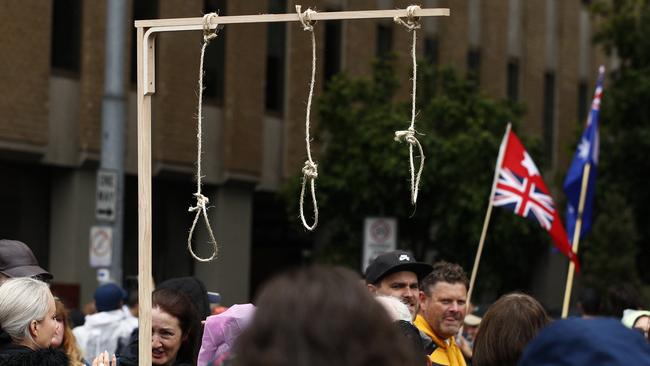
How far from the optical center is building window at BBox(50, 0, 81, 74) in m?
22.1

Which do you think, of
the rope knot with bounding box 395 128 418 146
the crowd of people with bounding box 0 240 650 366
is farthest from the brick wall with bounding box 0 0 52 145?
the rope knot with bounding box 395 128 418 146

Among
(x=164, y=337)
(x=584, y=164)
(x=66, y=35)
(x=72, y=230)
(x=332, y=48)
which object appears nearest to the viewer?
(x=164, y=337)

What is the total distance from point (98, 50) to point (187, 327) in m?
16.1

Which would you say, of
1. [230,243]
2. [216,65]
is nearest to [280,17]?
[216,65]

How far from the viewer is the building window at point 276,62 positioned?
26859mm

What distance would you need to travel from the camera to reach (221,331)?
614cm

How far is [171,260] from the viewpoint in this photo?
24.8 m

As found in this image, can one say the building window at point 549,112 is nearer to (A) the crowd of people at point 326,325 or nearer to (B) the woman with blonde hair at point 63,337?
(A) the crowd of people at point 326,325

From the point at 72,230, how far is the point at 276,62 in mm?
6318

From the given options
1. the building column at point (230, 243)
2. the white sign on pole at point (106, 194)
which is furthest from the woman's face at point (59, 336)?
the building column at point (230, 243)

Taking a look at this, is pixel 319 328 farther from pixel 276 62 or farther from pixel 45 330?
pixel 276 62

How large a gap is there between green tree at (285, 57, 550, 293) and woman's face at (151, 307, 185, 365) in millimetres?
16737

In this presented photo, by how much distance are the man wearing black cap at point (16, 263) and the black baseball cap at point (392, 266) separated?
5.33 feet

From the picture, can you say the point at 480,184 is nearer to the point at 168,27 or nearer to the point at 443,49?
the point at 443,49
